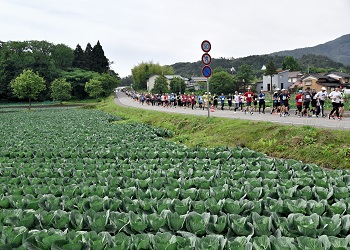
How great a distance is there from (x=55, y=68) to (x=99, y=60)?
59.4 feet

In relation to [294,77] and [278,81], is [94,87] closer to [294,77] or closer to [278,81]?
[278,81]

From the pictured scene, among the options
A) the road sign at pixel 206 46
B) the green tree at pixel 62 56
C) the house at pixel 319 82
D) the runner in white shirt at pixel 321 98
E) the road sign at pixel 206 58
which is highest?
the green tree at pixel 62 56

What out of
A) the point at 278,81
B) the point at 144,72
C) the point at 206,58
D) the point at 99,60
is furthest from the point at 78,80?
the point at 206,58

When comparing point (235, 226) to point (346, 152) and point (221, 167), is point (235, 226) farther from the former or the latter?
point (346, 152)

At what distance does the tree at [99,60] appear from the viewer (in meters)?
89.4

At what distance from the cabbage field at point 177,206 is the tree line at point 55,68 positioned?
50861 millimetres

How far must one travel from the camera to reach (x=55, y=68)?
74062 millimetres

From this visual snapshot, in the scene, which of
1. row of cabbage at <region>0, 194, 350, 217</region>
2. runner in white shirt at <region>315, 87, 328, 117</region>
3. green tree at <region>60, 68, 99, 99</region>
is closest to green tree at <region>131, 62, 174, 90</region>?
green tree at <region>60, 68, 99, 99</region>

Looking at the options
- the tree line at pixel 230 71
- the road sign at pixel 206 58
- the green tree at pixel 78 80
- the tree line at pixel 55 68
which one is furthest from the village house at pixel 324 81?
the road sign at pixel 206 58

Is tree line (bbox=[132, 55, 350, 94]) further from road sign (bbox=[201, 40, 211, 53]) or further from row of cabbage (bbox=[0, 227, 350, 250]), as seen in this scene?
row of cabbage (bbox=[0, 227, 350, 250])

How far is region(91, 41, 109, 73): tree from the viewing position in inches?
3519

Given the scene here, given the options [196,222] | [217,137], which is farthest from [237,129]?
[196,222]

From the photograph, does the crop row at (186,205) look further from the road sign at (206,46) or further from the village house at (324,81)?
the village house at (324,81)

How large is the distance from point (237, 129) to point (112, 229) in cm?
836
